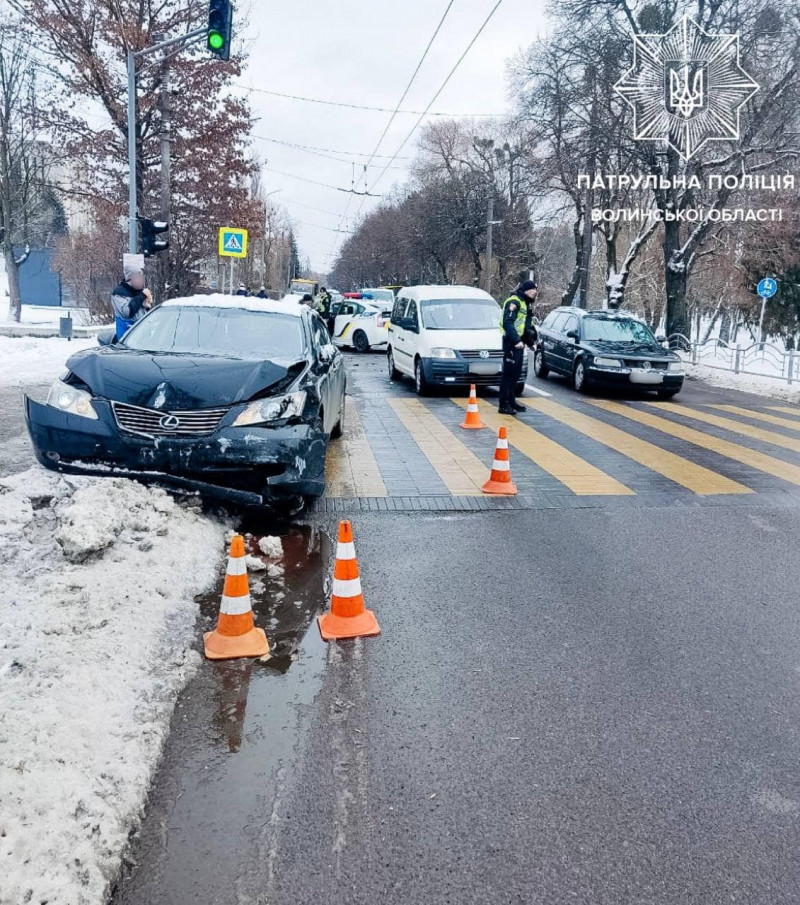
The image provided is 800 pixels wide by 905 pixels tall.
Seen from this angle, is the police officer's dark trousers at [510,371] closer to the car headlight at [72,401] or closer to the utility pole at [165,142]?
the car headlight at [72,401]

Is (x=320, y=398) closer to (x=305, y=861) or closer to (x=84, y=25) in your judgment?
(x=305, y=861)

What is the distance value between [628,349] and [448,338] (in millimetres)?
3790

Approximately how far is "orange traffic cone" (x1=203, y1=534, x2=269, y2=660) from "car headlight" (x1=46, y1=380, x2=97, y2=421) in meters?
2.37

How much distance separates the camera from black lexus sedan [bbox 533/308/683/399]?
15.5m

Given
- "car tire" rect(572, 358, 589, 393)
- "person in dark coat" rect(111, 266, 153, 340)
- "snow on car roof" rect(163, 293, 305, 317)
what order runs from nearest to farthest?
"snow on car roof" rect(163, 293, 305, 317) < "person in dark coat" rect(111, 266, 153, 340) < "car tire" rect(572, 358, 589, 393)

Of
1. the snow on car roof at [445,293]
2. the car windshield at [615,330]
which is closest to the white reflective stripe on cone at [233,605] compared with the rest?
the snow on car roof at [445,293]

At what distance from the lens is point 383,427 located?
11.7 metres

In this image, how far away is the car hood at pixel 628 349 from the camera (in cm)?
1570

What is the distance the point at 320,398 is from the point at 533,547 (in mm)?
2246

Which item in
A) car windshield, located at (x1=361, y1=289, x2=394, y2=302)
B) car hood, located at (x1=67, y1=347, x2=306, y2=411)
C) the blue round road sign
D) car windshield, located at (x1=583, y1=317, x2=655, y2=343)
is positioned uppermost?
car windshield, located at (x1=361, y1=289, x2=394, y2=302)

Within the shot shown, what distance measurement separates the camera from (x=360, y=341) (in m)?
25.6

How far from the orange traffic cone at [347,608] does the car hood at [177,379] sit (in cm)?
191

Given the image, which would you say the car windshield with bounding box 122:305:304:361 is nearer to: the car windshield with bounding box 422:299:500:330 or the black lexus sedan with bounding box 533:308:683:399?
the car windshield with bounding box 422:299:500:330

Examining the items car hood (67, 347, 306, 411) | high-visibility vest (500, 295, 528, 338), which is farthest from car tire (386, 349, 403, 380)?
car hood (67, 347, 306, 411)
